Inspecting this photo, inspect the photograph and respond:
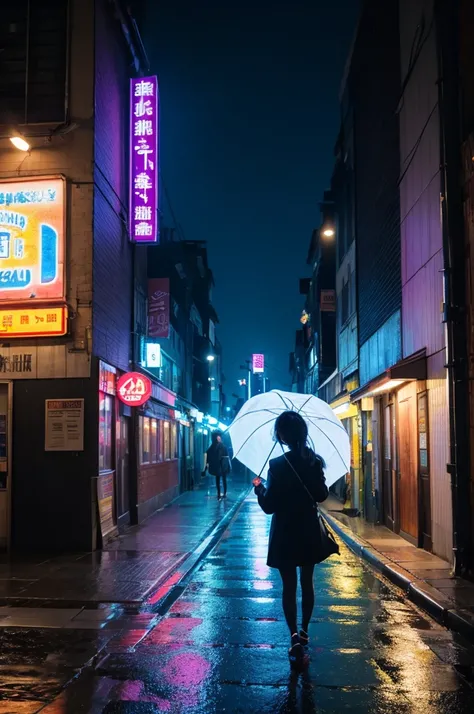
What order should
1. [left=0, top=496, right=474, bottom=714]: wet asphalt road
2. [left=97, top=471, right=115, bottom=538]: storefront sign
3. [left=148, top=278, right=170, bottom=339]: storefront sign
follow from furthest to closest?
[left=148, top=278, right=170, bottom=339]: storefront sign → [left=97, top=471, right=115, bottom=538]: storefront sign → [left=0, top=496, right=474, bottom=714]: wet asphalt road

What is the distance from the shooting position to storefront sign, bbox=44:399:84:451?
12414mm

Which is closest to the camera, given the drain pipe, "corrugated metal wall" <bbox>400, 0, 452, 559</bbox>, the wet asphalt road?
the wet asphalt road

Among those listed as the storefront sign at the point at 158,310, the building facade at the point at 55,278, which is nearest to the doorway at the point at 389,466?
the building facade at the point at 55,278

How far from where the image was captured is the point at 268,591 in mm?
9391

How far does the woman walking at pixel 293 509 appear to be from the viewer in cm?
608

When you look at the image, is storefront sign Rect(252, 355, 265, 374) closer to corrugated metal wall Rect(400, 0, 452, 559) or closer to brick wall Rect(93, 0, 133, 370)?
brick wall Rect(93, 0, 133, 370)

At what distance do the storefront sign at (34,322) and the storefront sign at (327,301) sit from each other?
16.5 metres

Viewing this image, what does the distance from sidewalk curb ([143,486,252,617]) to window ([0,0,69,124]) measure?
8.13m

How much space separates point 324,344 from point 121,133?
52.1ft

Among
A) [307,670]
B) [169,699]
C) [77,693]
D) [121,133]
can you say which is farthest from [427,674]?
[121,133]

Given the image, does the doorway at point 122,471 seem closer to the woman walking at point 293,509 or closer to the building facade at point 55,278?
the building facade at point 55,278

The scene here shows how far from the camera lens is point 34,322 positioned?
40.2 feet

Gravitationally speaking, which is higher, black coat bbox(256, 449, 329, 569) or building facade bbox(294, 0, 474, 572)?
building facade bbox(294, 0, 474, 572)

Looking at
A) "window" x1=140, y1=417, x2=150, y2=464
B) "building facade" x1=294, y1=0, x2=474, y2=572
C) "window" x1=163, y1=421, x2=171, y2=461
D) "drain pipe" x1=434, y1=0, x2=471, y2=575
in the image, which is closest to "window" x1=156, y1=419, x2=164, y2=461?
"window" x1=163, y1=421, x2=171, y2=461
